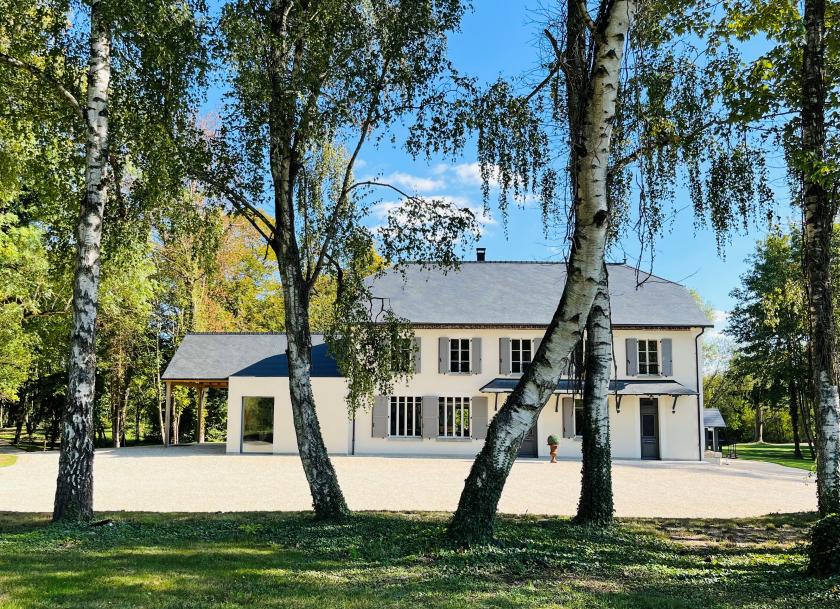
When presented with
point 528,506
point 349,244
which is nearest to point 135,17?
point 349,244

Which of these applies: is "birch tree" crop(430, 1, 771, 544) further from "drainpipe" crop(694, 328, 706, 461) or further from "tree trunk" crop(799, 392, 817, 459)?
"drainpipe" crop(694, 328, 706, 461)

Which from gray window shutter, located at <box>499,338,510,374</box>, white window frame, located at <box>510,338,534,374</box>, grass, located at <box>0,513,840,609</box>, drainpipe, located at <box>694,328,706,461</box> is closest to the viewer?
grass, located at <box>0,513,840,609</box>

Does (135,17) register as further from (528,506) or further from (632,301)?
(632,301)

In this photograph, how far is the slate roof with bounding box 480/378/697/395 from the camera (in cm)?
2216

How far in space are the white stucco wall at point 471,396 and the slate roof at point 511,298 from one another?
450 mm

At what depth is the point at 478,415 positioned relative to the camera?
918 inches

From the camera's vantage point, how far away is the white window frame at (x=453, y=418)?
23375 mm

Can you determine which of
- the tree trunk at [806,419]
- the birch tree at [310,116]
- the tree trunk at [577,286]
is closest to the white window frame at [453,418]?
the tree trunk at [806,419]

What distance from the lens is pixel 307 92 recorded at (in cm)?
785

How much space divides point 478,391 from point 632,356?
211 inches

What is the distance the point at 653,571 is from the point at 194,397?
30.4 meters

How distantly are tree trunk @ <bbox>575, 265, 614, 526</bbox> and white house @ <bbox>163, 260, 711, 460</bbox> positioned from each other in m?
14.8

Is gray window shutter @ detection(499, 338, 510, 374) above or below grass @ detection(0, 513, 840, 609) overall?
above

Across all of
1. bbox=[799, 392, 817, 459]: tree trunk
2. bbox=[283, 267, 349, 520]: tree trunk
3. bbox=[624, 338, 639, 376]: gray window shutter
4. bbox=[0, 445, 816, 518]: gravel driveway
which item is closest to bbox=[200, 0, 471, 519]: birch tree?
bbox=[283, 267, 349, 520]: tree trunk
